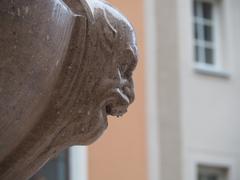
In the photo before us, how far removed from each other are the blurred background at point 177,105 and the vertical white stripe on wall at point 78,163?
11 mm

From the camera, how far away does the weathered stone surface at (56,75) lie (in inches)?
81.1

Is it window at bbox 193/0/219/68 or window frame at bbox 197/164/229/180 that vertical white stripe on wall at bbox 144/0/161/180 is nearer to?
window frame at bbox 197/164/229/180

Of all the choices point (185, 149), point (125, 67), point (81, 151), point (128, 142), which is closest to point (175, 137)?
point (185, 149)

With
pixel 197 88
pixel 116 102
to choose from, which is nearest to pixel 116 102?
pixel 116 102

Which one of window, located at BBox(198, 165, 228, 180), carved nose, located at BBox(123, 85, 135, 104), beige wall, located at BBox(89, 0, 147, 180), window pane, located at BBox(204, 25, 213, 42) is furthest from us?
window pane, located at BBox(204, 25, 213, 42)

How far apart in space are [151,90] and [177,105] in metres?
0.76

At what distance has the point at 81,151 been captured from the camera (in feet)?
38.4

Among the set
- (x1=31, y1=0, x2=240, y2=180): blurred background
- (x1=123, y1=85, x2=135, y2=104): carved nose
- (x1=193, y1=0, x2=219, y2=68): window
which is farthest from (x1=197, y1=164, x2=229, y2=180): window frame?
(x1=123, y1=85, x2=135, y2=104): carved nose

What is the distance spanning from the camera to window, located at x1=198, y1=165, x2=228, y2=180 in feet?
47.1

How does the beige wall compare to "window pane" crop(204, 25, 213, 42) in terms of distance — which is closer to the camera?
the beige wall

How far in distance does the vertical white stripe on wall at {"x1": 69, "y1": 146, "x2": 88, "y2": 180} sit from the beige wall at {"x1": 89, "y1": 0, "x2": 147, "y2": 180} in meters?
0.17

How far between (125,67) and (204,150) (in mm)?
12127

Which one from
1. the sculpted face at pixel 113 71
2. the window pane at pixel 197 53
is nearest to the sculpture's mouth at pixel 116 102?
the sculpted face at pixel 113 71

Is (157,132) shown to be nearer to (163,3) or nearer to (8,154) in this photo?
(163,3)
